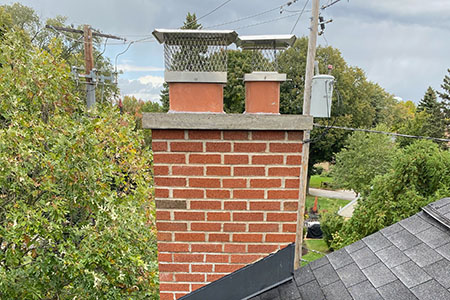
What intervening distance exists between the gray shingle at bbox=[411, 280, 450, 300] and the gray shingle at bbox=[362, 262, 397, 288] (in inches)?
7.6

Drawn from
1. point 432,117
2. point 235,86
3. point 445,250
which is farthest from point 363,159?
point 445,250

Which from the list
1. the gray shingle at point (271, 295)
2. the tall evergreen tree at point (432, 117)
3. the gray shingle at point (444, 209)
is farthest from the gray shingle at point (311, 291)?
the tall evergreen tree at point (432, 117)

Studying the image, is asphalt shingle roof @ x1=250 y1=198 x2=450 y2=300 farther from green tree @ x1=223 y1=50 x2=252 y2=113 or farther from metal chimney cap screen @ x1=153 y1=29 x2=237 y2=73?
green tree @ x1=223 y1=50 x2=252 y2=113

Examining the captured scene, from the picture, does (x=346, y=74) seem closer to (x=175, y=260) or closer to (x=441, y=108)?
(x=441, y=108)

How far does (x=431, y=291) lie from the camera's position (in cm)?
187

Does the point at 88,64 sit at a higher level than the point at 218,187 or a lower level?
higher

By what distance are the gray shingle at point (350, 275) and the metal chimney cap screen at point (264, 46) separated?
1.69 meters

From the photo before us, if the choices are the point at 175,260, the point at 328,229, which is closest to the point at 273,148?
the point at 175,260

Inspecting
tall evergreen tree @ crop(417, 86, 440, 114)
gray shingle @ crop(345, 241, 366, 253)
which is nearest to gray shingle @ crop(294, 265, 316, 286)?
gray shingle @ crop(345, 241, 366, 253)

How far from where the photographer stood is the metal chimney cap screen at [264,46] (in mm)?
1836

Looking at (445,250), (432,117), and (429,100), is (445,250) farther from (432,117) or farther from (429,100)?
(429,100)

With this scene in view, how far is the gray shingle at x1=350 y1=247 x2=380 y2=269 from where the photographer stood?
8.01 ft

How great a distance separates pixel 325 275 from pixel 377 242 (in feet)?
2.33

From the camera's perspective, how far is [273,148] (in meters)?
1.91
